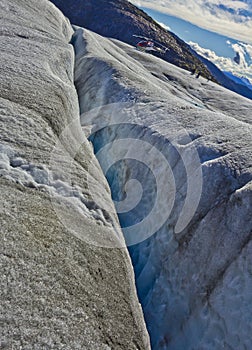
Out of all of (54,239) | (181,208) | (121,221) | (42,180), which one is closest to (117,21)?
(121,221)

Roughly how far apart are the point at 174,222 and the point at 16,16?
20712 millimetres

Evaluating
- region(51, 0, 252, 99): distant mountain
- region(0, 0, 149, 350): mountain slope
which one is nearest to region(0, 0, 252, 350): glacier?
region(0, 0, 149, 350): mountain slope

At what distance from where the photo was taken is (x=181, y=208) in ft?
40.5

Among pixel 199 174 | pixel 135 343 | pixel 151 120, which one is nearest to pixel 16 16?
pixel 151 120

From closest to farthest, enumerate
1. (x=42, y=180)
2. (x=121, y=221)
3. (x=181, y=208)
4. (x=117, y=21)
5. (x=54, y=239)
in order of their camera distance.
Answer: (x=54, y=239), (x=42, y=180), (x=181, y=208), (x=121, y=221), (x=117, y=21)

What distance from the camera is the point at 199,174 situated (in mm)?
12555

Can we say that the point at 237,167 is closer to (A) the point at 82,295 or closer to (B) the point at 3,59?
(A) the point at 82,295

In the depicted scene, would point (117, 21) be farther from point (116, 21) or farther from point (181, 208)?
point (181, 208)

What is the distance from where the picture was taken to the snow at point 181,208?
9984 millimetres

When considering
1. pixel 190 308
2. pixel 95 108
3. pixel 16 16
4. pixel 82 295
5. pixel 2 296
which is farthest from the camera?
pixel 16 16

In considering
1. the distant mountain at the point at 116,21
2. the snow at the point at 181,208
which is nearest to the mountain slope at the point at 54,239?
the snow at the point at 181,208

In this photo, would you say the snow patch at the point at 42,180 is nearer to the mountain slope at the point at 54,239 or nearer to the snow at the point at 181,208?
the mountain slope at the point at 54,239

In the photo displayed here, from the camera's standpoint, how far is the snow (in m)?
9.98

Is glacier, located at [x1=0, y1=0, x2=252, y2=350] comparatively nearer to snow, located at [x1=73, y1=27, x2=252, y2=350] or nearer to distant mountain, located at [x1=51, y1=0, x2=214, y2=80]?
snow, located at [x1=73, y1=27, x2=252, y2=350]
